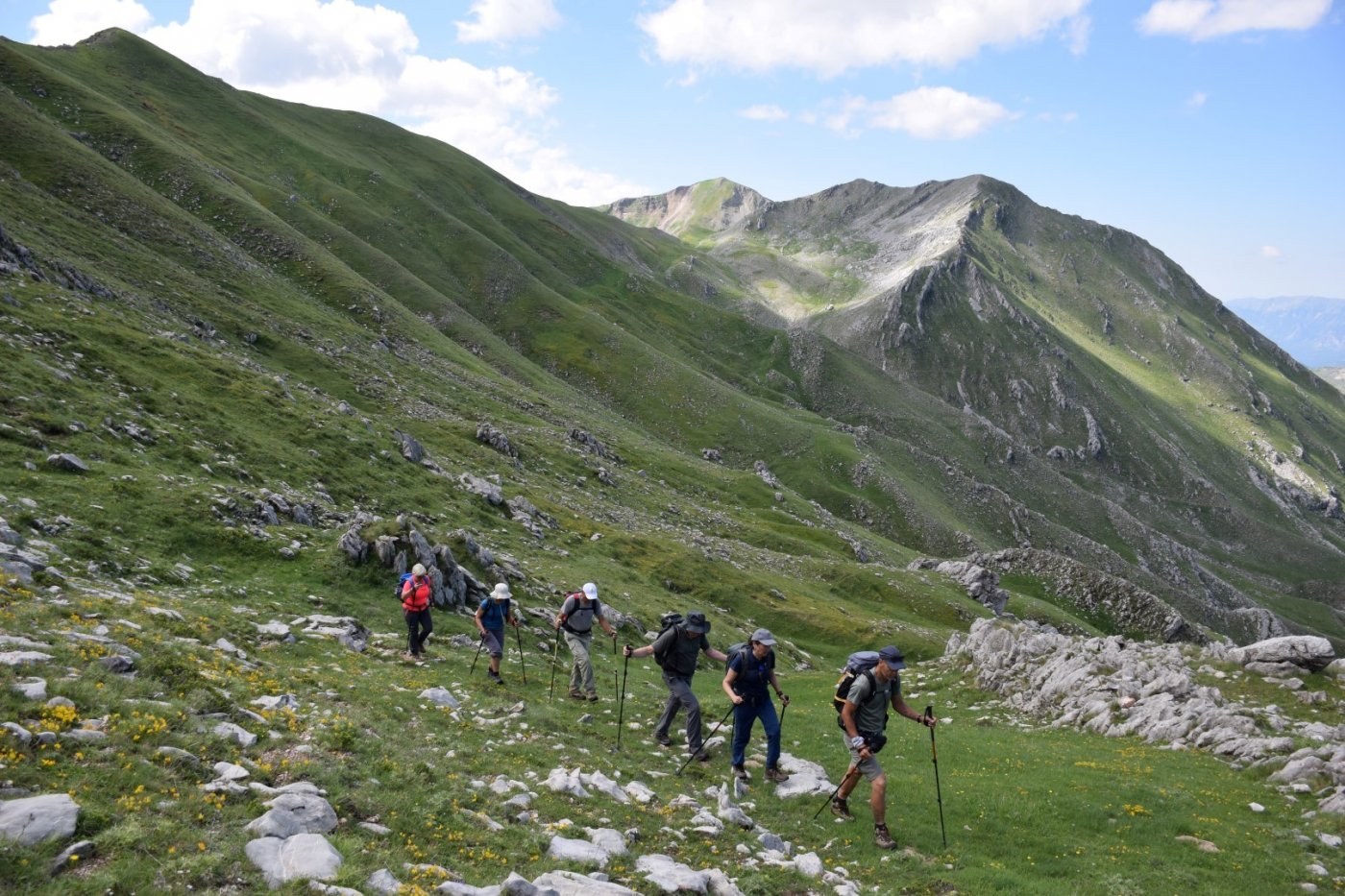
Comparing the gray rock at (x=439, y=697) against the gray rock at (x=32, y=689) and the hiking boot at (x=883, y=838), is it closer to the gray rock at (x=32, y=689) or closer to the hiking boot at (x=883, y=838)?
the gray rock at (x=32, y=689)

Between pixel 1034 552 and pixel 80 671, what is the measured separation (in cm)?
10348

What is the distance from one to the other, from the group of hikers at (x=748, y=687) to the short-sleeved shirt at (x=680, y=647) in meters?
0.03

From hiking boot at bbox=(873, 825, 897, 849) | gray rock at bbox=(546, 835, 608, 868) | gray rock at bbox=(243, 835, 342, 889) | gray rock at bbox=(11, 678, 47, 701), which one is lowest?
hiking boot at bbox=(873, 825, 897, 849)

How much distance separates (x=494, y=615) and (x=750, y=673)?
9.72 metres

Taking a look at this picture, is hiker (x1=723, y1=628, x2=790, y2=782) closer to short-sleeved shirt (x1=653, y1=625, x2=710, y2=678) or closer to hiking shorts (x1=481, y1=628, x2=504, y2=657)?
short-sleeved shirt (x1=653, y1=625, x2=710, y2=678)

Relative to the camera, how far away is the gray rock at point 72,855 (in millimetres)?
7504

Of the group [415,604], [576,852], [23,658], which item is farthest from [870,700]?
[23,658]

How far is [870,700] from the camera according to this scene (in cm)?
1544

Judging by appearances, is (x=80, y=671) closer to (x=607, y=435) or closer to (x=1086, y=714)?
(x=1086, y=714)

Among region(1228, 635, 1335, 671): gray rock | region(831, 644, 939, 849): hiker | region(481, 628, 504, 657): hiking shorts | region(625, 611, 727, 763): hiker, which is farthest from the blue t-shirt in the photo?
region(1228, 635, 1335, 671): gray rock

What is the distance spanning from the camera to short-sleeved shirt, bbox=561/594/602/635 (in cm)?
2222

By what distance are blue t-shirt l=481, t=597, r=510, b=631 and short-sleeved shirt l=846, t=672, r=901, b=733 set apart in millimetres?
12001

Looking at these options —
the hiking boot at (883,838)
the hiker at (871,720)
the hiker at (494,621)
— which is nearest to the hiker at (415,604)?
the hiker at (494,621)

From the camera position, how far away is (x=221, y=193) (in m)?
102
